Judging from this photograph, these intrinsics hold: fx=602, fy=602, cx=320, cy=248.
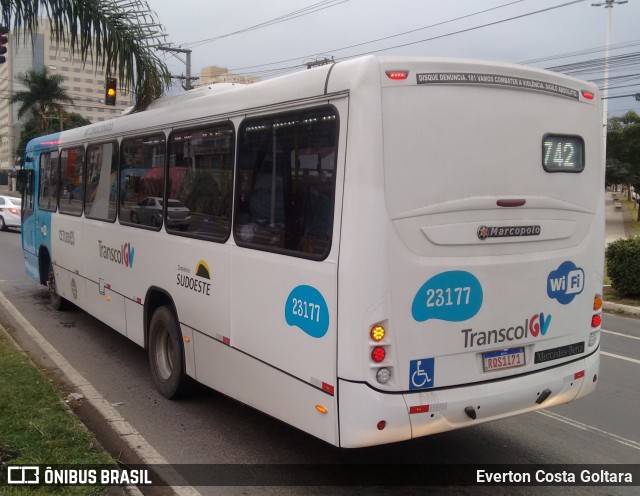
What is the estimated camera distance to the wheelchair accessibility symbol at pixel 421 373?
3.74m

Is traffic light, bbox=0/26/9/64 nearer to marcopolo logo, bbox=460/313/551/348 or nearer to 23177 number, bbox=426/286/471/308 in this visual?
23177 number, bbox=426/286/471/308

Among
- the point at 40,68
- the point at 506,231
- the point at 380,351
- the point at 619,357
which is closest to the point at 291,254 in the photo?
the point at 380,351

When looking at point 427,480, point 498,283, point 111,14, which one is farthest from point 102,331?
point 498,283

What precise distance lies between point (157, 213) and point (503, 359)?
12.6 ft

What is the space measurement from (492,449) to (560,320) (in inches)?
53.5

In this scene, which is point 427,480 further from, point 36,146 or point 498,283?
point 36,146

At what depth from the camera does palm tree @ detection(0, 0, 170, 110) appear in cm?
638

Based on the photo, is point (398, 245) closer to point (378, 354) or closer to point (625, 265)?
point (378, 354)

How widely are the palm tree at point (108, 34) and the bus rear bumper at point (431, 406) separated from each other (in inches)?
200

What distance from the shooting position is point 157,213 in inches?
248

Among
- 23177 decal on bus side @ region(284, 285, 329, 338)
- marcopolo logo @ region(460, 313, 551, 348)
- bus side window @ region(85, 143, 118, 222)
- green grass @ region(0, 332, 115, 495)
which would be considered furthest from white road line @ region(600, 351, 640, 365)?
bus side window @ region(85, 143, 118, 222)

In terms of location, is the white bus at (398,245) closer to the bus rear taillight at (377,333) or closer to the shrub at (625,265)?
the bus rear taillight at (377,333)

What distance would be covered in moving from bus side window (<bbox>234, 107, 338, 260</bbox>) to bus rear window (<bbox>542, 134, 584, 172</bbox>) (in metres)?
1.62

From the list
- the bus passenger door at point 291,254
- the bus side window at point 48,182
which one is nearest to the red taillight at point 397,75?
the bus passenger door at point 291,254
